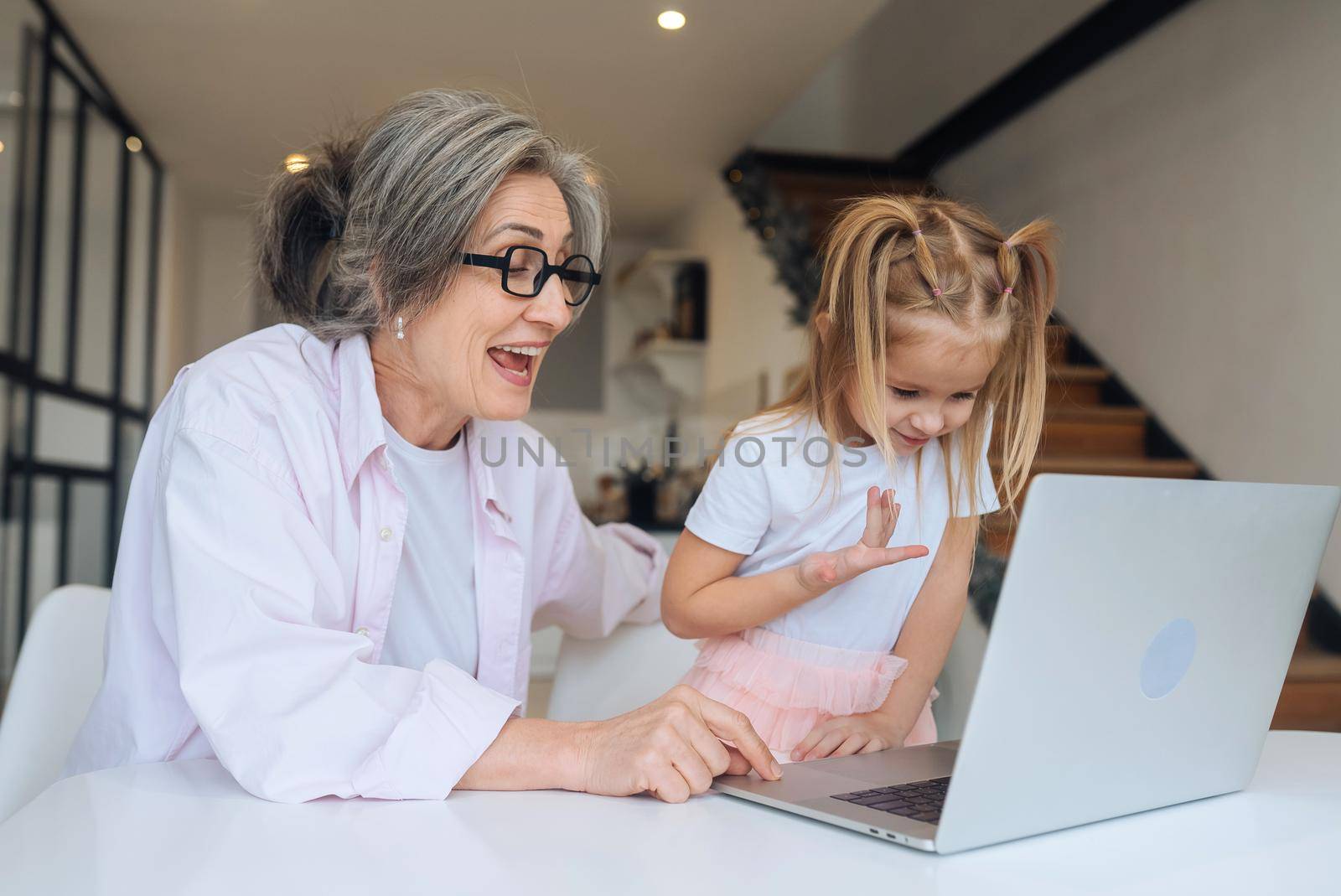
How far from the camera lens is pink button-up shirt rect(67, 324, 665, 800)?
0.81 meters

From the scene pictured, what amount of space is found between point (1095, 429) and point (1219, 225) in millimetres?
811

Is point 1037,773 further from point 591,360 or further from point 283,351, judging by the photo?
point 591,360

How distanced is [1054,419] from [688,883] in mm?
3670

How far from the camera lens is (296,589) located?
0.91 meters

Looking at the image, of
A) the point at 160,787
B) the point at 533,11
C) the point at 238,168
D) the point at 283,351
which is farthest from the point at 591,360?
the point at 160,787

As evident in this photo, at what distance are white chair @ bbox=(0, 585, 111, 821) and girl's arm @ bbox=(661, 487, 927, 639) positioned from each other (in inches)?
24.4

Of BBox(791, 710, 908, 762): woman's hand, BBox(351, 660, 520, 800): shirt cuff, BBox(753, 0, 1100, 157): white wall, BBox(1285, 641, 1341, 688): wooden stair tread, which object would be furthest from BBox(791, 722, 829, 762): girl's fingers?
BBox(753, 0, 1100, 157): white wall

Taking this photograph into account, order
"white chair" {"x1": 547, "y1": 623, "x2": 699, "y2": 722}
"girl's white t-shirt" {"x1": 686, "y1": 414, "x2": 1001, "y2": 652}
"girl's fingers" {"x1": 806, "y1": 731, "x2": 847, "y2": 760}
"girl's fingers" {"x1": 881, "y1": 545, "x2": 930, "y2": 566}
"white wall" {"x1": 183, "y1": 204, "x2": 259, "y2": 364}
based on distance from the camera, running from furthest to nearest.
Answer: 1. "white wall" {"x1": 183, "y1": 204, "x2": 259, "y2": 364}
2. "white chair" {"x1": 547, "y1": 623, "x2": 699, "y2": 722}
3. "girl's white t-shirt" {"x1": 686, "y1": 414, "x2": 1001, "y2": 652}
4. "girl's fingers" {"x1": 806, "y1": 731, "x2": 847, "y2": 760}
5. "girl's fingers" {"x1": 881, "y1": 545, "x2": 930, "y2": 566}

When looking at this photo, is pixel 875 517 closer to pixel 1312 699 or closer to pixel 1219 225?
pixel 1312 699

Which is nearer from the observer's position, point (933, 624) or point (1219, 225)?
point (933, 624)

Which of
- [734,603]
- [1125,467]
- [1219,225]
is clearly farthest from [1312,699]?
[734,603]

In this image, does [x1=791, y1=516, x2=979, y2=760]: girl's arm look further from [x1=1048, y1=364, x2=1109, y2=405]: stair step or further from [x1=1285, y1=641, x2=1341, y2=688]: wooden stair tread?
[x1=1048, y1=364, x2=1109, y2=405]: stair step

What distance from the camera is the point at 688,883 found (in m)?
0.61

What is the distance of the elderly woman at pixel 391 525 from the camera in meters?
0.82
